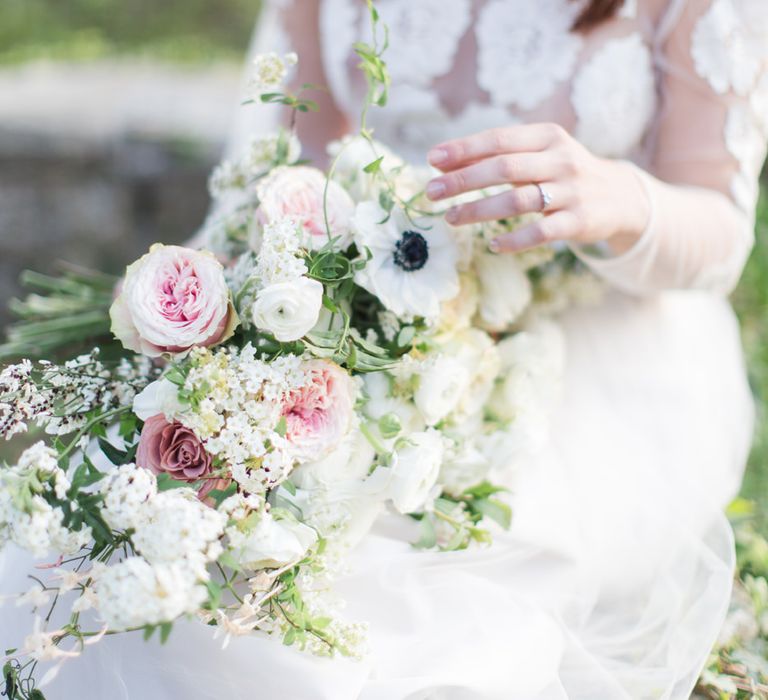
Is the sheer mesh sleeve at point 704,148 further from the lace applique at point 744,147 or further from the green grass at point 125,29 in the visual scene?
the green grass at point 125,29

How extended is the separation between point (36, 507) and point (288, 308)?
0.96ft

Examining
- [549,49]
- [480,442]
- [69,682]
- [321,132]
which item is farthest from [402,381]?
[321,132]

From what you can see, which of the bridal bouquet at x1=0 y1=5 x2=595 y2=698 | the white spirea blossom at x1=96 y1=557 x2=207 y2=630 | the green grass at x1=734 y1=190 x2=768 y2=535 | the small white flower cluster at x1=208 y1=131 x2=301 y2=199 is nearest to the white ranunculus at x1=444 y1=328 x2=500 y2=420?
the bridal bouquet at x1=0 y1=5 x2=595 y2=698

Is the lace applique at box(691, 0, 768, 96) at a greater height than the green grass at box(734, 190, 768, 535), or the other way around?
the lace applique at box(691, 0, 768, 96)

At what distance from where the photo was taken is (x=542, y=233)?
936 mm

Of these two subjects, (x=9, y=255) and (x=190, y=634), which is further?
(x=9, y=255)

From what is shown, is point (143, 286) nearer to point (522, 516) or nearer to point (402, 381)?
point (402, 381)

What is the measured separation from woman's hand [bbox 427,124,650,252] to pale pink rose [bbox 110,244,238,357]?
281mm

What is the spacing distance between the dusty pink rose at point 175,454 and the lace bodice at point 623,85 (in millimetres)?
652

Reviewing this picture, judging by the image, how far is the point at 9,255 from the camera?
2.57 m

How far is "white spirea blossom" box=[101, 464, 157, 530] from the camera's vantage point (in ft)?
2.34

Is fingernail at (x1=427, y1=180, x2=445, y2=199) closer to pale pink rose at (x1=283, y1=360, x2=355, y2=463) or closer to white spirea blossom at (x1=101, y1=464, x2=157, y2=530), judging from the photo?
pale pink rose at (x1=283, y1=360, x2=355, y2=463)

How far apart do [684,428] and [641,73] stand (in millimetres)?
560

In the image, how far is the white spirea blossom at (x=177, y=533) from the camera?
68cm
